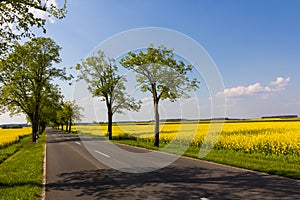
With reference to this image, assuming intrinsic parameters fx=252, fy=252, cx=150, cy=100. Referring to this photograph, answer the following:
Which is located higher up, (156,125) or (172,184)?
(156,125)

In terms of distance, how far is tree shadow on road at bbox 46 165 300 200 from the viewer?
24.0 feet

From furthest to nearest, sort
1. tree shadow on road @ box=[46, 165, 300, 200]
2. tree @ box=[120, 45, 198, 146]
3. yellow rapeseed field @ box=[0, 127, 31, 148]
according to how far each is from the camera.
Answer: yellow rapeseed field @ box=[0, 127, 31, 148] < tree @ box=[120, 45, 198, 146] < tree shadow on road @ box=[46, 165, 300, 200]

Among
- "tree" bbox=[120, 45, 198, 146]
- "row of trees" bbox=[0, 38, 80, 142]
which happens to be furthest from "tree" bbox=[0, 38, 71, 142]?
"tree" bbox=[120, 45, 198, 146]

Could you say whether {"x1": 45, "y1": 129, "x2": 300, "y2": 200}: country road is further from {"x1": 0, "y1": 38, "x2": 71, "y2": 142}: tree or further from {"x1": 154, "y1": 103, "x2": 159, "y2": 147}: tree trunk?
{"x1": 0, "y1": 38, "x2": 71, "y2": 142}: tree

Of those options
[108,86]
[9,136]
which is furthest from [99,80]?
[9,136]

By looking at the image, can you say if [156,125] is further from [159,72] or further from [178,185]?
[178,185]

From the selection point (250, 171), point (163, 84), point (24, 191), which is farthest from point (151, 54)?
point (24, 191)

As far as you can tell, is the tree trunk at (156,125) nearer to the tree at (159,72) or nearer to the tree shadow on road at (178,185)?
the tree at (159,72)

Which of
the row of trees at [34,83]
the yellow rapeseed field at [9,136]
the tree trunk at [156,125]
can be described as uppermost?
the row of trees at [34,83]

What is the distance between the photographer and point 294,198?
6672 millimetres

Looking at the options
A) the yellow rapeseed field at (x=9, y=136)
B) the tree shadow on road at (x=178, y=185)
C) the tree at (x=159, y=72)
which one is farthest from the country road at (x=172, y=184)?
the yellow rapeseed field at (x=9, y=136)

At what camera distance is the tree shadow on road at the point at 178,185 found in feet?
24.0

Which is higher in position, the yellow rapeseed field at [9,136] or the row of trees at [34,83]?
the row of trees at [34,83]

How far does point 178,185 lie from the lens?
8.56m
